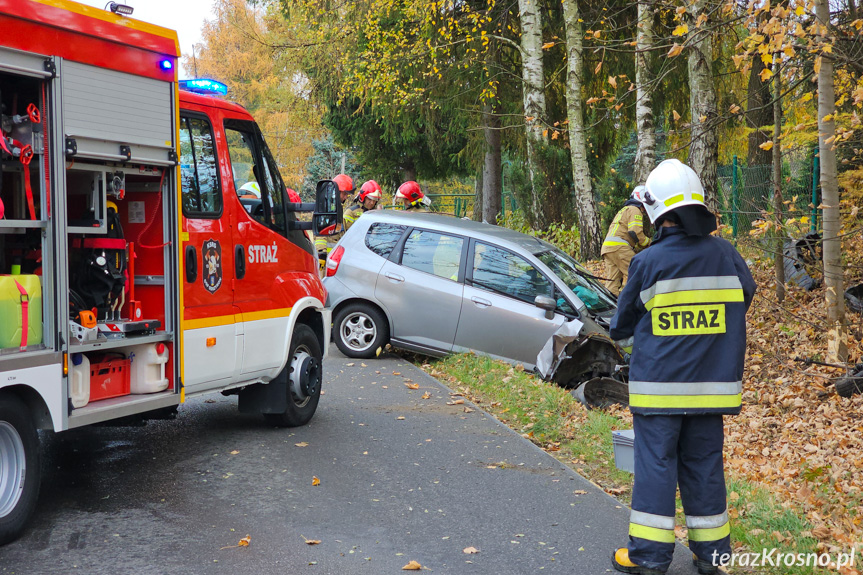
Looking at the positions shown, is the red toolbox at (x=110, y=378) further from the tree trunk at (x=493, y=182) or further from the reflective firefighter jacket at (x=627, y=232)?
the tree trunk at (x=493, y=182)

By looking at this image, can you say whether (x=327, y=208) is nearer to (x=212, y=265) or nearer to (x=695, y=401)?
(x=212, y=265)

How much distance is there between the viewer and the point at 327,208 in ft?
23.0

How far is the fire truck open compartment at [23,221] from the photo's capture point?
4.59 m

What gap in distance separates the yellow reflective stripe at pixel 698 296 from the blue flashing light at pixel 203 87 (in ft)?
12.2

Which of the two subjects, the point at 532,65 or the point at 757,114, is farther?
the point at 532,65

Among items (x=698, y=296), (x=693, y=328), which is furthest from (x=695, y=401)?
(x=698, y=296)

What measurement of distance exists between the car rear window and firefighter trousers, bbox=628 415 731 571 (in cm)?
673

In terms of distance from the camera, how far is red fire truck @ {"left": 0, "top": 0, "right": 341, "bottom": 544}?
4.67 meters

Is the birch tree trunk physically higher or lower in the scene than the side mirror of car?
higher

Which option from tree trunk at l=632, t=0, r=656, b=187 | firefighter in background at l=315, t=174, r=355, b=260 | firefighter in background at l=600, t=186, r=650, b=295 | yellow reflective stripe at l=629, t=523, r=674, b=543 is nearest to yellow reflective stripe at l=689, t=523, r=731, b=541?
yellow reflective stripe at l=629, t=523, r=674, b=543

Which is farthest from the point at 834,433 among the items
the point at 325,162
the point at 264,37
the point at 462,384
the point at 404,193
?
the point at 325,162

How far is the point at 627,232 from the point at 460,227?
3.21 metres

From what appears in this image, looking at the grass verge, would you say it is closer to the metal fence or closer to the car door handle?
the car door handle

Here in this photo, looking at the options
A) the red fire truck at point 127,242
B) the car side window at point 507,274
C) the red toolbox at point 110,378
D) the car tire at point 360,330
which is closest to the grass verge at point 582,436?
the car tire at point 360,330
